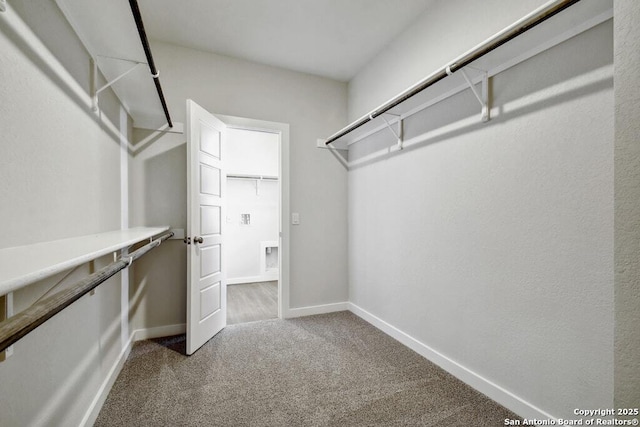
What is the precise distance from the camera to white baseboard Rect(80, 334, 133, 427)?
1.49 meters

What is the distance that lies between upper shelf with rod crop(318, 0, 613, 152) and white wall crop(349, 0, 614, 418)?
0.18 feet

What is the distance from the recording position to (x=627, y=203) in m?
0.86

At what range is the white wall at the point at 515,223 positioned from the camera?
1295 mm

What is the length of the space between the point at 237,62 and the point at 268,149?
6.27 feet

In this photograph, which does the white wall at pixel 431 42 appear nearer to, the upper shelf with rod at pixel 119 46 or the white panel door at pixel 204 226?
the white panel door at pixel 204 226

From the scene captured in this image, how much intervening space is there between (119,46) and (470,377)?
2785 millimetres

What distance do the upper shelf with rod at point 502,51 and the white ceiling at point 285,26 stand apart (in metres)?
0.78

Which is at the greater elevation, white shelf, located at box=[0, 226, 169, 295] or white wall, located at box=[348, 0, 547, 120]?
white wall, located at box=[348, 0, 547, 120]

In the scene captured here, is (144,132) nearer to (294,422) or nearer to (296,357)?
(296,357)

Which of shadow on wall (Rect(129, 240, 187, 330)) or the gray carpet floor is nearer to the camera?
shadow on wall (Rect(129, 240, 187, 330))

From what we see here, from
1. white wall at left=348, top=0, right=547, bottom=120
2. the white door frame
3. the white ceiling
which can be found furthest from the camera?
the white door frame

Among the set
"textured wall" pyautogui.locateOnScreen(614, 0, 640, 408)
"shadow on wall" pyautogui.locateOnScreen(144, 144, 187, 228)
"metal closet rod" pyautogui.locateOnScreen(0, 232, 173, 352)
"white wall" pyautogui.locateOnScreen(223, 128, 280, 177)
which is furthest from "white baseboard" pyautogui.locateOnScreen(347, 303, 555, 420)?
"white wall" pyautogui.locateOnScreen(223, 128, 280, 177)

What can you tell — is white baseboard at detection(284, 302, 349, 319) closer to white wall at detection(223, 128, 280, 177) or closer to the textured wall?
white wall at detection(223, 128, 280, 177)

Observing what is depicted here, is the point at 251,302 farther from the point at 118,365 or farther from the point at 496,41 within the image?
the point at 496,41
